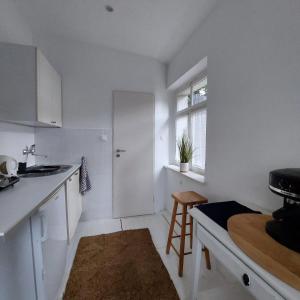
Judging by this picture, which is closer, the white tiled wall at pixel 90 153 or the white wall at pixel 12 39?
the white wall at pixel 12 39

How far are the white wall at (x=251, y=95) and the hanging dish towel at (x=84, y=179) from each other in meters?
1.65

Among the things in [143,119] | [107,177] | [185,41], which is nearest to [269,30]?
[185,41]

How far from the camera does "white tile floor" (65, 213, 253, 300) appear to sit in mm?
1161

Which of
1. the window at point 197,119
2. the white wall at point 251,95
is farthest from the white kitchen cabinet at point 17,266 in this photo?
the window at point 197,119

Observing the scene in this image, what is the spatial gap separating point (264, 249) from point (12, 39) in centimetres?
280

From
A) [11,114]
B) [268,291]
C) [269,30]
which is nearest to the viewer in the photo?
[268,291]

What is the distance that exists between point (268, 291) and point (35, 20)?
3.23m

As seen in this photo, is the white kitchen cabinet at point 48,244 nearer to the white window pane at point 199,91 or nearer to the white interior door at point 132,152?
the white interior door at point 132,152

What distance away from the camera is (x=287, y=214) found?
2.61 ft

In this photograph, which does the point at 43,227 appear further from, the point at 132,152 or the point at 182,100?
the point at 182,100

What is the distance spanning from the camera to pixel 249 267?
0.68 m

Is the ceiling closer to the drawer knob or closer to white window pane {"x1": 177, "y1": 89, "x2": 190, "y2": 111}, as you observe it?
white window pane {"x1": 177, "y1": 89, "x2": 190, "y2": 111}

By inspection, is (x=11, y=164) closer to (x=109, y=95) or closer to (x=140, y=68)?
(x=109, y=95)

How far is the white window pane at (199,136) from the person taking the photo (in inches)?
87.9
